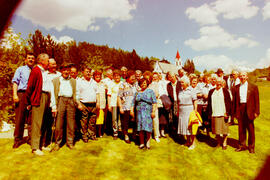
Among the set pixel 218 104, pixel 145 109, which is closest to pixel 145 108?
pixel 145 109

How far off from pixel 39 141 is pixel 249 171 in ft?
19.5

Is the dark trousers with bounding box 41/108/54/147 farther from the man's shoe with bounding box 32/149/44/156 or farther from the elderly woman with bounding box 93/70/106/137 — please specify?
the elderly woman with bounding box 93/70/106/137

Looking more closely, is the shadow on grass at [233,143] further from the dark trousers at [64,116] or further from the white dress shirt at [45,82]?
the white dress shirt at [45,82]

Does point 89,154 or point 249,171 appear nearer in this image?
point 249,171

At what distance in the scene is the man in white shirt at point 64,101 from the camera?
5.15 m

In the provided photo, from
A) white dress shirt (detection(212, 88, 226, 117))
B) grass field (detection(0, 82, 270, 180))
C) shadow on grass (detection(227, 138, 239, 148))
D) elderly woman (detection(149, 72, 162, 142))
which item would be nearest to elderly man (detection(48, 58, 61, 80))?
grass field (detection(0, 82, 270, 180))

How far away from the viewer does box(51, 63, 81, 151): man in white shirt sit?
5.15m

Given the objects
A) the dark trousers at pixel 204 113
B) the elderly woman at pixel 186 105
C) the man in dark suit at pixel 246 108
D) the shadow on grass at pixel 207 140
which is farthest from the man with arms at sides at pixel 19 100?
the man in dark suit at pixel 246 108

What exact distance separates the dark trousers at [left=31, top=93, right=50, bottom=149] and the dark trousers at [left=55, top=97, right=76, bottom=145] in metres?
Result: 0.41

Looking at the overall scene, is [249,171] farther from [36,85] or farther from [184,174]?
[36,85]

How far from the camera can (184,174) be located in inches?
160

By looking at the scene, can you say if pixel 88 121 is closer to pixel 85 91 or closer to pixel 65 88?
pixel 85 91

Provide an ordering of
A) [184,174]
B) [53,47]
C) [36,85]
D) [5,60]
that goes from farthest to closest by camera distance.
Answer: [53,47]
[5,60]
[36,85]
[184,174]

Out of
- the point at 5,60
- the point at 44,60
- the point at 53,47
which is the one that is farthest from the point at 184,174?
the point at 53,47
